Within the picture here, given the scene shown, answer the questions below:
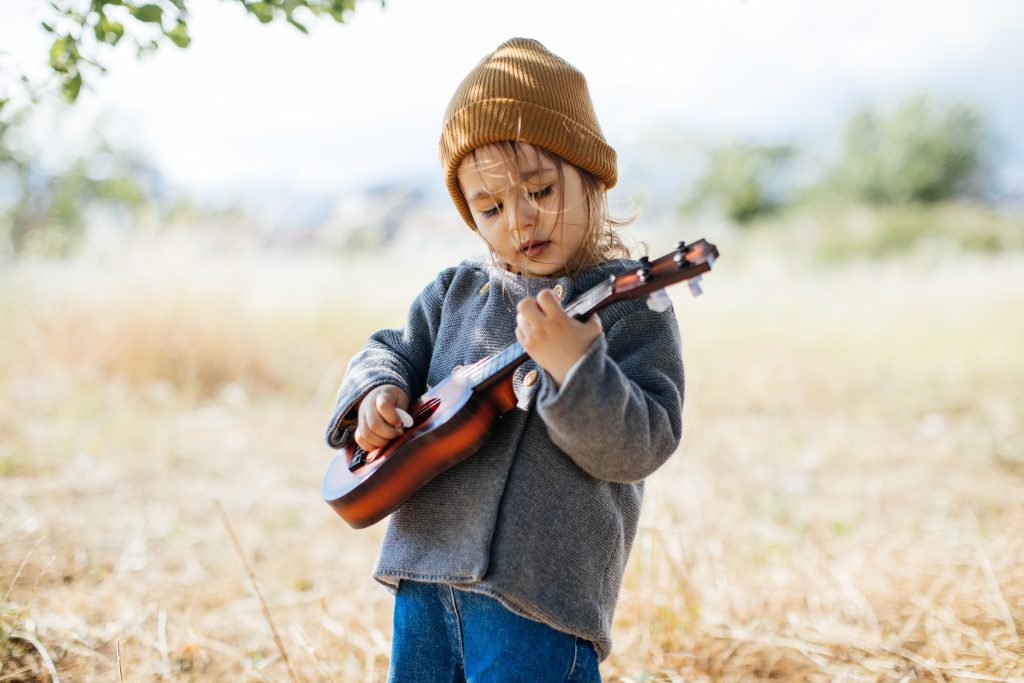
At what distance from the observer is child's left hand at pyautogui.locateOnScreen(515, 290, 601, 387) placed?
1370 mm

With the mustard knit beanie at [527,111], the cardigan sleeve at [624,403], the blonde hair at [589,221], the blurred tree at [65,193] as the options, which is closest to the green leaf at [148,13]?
the mustard knit beanie at [527,111]

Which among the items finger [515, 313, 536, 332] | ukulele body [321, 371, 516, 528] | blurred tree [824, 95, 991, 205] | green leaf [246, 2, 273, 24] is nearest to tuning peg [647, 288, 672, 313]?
finger [515, 313, 536, 332]

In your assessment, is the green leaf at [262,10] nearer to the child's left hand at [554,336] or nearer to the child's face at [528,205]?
the child's face at [528,205]

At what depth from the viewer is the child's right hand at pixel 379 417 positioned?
5.41 ft

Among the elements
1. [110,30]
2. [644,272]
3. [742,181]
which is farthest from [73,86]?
[742,181]

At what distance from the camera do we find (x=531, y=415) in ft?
5.25

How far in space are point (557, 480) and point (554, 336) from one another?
324mm

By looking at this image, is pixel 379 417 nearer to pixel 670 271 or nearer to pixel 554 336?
pixel 554 336

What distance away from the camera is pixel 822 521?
14.2 ft

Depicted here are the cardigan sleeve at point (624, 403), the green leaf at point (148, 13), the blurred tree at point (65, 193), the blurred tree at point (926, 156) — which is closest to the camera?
the cardigan sleeve at point (624, 403)

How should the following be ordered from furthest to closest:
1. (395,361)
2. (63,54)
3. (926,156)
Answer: (926,156) < (63,54) < (395,361)

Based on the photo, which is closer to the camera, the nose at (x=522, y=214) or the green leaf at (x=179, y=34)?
the nose at (x=522, y=214)

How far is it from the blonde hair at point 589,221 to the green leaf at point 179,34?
0.96 meters

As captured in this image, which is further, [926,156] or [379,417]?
[926,156]
